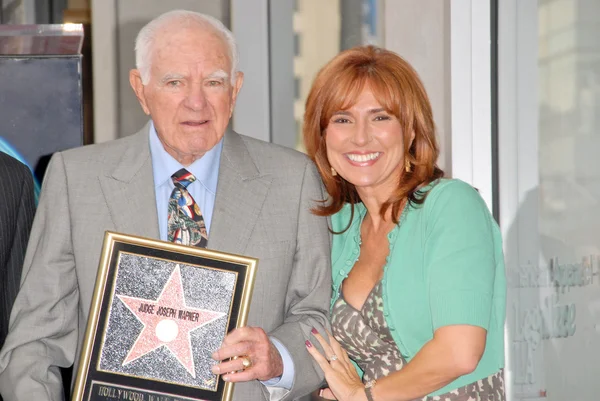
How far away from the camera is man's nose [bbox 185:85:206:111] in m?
2.38

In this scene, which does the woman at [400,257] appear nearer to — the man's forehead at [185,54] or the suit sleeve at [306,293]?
the suit sleeve at [306,293]

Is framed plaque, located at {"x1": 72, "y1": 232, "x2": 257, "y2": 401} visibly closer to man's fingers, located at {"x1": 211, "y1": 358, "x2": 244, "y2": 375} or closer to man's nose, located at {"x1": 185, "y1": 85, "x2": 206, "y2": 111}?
man's fingers, located at {"x1": 211, "y1": 358, "x2": 244, "y2": 375}

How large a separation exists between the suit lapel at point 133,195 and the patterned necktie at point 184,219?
5 centimetres

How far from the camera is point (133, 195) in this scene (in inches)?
95.2

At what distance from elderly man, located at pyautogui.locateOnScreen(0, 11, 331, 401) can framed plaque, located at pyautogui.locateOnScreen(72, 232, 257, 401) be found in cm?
9

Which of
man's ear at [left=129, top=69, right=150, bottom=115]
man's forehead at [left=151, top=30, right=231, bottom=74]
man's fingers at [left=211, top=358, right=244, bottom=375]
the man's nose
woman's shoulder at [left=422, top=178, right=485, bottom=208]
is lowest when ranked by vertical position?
man's fingers at [left=211, top=358, right=244, bottom=375]

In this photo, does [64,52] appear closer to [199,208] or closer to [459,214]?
[199,208]

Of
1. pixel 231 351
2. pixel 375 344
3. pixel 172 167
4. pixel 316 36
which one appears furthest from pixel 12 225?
pixel 316 36

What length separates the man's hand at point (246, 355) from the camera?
2.22m

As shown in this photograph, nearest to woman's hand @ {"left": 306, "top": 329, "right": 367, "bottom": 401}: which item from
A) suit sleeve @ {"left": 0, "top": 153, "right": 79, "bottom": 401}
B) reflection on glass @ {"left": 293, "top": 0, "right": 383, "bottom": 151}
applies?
suit sleeve @ {"left": 0, "top": 153, "right": 79, "bottom": 401}

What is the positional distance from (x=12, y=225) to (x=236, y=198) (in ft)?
2.17

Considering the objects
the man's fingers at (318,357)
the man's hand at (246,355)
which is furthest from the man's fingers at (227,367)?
the man's fingers at (318,357)

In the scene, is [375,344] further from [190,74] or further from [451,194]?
[190,74]

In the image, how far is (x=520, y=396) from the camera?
16.3ft
